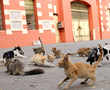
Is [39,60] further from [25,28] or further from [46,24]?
[46,24]

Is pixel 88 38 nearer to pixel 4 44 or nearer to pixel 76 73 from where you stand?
pixel 4 44

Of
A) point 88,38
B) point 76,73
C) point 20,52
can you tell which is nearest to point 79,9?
point 88,38

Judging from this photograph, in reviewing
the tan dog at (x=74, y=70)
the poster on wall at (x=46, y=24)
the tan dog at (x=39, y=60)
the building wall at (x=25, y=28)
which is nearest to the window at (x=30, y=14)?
the building wall at (x=25, y=28)

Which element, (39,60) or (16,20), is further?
(16,20)

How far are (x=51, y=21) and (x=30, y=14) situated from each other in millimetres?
1549

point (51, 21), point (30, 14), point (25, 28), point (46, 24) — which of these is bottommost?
point (25, 28)

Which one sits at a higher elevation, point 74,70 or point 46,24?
point 46,24

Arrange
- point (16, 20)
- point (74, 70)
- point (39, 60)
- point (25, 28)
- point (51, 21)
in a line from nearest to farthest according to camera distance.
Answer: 1. point (74, 70)
2. point (39, 60)
3. point (16, 20)
4. point (25, 28)
5. point (51, 21)

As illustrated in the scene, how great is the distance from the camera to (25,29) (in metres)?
11.8

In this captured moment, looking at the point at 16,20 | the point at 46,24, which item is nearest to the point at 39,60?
the point at 16,20

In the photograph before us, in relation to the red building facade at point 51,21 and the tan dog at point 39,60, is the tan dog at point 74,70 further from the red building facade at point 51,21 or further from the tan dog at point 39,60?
the red building facade at point 51,21

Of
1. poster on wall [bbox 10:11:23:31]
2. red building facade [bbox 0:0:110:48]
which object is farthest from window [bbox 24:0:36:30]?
poster on wall [bbox 10:11:23:31]

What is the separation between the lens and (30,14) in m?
12.6

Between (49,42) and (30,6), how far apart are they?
2.46 metres
